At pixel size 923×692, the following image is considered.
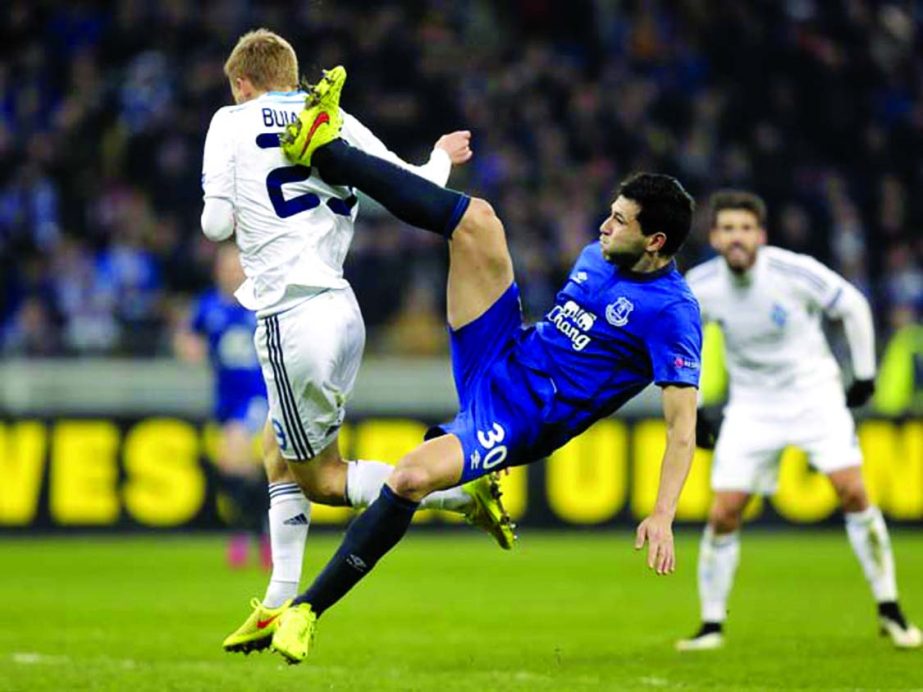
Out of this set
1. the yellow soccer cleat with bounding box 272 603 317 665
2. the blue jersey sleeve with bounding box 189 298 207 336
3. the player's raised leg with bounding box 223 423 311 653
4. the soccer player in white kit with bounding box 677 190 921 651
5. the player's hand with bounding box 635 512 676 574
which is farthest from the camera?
the blue jersey sleeve with bounding box 189 298 207 336

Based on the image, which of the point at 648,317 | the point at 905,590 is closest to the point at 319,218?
the point at 648,317

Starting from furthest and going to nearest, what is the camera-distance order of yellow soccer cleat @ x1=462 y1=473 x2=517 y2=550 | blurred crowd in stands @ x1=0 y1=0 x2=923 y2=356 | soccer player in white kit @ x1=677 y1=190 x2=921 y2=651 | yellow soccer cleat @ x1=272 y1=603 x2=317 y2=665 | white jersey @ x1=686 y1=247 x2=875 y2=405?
blurred crowd in stands @ x1=0 y1=0 x2=923 y2=356, white jersey @ x1=686 y1=247 x2=875 y2=405, soccer player in white kit @ x1=677 y1=190 x2=921 y2=651, yellow soccer cleat @ x1=462 y1=473 x2=517 y2=550, yellow soccer cleat @ x1=272 y1=603 x2=317 y2=665

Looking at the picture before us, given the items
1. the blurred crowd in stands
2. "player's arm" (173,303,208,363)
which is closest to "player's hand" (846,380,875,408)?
"player's arm" (173,303,208,363)

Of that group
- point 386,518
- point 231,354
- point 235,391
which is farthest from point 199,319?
point 386,518

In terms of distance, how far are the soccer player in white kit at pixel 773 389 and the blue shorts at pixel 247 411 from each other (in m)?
4.54

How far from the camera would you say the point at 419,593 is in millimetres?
11961

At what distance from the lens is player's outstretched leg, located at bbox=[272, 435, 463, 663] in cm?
677

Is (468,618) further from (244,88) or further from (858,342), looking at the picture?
(244,88)

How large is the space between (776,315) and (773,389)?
0.39 meters

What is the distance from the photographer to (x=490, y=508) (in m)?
7.32

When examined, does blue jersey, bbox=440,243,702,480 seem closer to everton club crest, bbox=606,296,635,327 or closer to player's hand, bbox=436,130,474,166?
everton club crest, bbox=606,296,635,327

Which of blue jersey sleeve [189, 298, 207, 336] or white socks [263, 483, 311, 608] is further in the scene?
blue jersey sleeve [189, 298, 207, 336]

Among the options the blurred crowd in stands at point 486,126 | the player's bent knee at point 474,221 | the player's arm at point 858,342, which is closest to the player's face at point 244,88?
the player's bent knee at point 474,221

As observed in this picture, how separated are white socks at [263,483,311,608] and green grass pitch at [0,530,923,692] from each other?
387mm
